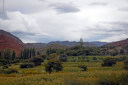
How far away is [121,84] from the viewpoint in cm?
1611

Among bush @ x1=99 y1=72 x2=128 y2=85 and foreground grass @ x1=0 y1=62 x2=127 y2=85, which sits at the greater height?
bush @ x1=99 y1=72 x2=128 y2=85

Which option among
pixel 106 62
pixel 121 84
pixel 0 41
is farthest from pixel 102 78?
pixel 0 41

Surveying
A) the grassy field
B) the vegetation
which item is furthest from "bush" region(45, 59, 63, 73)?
the grassy field

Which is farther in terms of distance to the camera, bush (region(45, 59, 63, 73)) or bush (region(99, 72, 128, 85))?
bush (region(45, 59, 63, 73))

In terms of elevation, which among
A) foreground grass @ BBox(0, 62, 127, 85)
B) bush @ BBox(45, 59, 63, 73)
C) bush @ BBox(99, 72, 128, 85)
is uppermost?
bush @ BBox(99, 72, 128, 85)

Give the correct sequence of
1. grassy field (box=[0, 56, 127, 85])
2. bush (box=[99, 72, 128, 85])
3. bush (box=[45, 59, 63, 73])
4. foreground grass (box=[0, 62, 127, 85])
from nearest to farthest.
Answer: bush (box=[99, 72, 128, 85]), grassy field (box=[0, 56, 127, 85]), foreground grass (box=[0, 62, 127, 85]), bush (box=[45, 59, 63, 73])

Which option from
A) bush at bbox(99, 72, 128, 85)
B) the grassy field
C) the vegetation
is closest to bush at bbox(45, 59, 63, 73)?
the vegetation

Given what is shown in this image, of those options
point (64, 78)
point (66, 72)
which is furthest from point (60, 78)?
point (66, 72)

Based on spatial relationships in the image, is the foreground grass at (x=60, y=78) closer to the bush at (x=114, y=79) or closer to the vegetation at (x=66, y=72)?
the vegetation at (x=66, y=72)

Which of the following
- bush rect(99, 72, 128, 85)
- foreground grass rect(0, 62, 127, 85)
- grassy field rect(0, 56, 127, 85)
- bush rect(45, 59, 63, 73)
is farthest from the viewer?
bush rect(45, 59, 63, 73)

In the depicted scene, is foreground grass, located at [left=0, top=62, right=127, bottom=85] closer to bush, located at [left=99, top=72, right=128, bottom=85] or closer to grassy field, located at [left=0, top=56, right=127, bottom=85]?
grassy field, located at [left=0, top=56, right=127, bottom=85]

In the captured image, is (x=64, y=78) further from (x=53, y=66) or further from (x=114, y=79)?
(x=53, y=66)

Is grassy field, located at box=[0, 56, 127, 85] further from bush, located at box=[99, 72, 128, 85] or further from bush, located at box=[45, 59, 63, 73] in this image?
bush, located at box=[45, 59, 63, 73]

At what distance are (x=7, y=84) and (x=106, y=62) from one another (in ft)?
159
